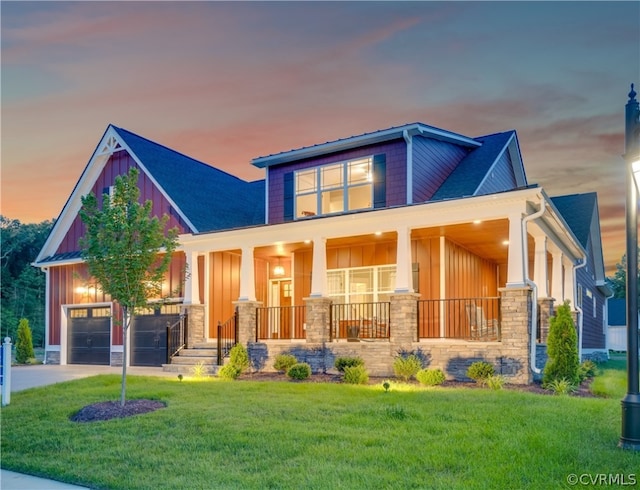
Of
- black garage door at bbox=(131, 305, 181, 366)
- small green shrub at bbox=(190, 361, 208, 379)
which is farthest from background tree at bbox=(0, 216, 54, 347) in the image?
small green shrub at bbox=(190, 361, 208, 379)

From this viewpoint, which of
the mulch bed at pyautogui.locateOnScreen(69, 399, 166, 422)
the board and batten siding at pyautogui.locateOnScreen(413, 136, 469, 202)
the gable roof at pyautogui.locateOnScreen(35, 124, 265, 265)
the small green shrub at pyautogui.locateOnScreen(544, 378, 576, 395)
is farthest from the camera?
the gable roof at pyautogui.locateOnScreen(35, 124, 265, 265)

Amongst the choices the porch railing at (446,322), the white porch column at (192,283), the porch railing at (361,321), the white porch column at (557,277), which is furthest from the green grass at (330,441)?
the white porch column at (557,277)

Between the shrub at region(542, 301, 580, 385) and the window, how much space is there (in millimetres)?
5239

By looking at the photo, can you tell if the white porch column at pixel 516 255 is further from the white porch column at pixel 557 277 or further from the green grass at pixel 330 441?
the white porch column at pixel 557 277

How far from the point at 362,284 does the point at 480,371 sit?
562 cm

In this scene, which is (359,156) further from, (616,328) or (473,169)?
(616,328)

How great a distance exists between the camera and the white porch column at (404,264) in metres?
12.7

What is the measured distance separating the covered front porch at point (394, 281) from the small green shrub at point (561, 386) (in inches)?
25.9

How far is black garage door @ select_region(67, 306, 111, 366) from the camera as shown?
1924cm

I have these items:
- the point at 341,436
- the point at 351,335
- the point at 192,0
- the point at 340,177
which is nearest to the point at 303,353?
the point at 351,335

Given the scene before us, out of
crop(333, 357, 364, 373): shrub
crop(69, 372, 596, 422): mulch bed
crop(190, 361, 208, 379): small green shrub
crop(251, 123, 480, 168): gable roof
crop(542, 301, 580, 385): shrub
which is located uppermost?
crop(251, 123, 480, 168): gable roof

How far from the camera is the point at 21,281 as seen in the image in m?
36.4

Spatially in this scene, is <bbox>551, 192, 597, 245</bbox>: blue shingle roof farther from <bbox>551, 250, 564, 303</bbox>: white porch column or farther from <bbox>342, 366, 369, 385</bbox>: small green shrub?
<bbox>342, 366, 369, 385</bbox>: small green shrub

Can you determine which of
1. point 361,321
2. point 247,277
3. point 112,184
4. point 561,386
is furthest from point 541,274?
point 112,184
